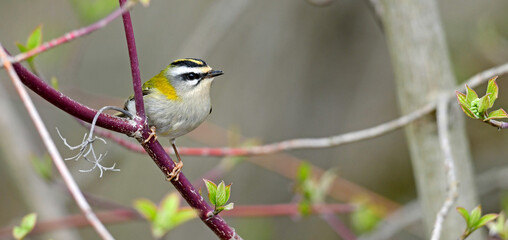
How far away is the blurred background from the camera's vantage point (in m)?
3.18

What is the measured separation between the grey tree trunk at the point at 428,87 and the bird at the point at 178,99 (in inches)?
25.1

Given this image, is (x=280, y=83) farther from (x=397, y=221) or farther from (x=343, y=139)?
(x=343, y=139)

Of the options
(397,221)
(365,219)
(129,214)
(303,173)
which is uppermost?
(129,214)

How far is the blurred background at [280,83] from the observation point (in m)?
3.18

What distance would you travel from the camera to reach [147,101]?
66.7 inches

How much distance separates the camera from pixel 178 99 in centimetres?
172

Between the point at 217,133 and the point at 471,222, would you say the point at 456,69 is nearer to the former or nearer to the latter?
the point at 217,133

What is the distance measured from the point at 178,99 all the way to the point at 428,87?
827mm

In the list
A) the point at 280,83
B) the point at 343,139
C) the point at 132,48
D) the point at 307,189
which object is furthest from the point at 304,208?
the point at 280,83

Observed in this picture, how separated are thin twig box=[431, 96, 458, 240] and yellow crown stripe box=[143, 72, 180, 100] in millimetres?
805

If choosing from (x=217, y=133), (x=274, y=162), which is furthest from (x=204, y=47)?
(x=274, y=162)

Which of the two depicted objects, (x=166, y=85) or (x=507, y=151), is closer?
(x=166, y=85)

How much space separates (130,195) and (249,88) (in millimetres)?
1086

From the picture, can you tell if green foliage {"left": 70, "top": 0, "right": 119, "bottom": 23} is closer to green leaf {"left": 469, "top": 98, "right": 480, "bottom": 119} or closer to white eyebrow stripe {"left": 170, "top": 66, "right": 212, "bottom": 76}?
white eyebrow stripe {"left": 170, "top": 66, "right": 212, "bottom": 76}
